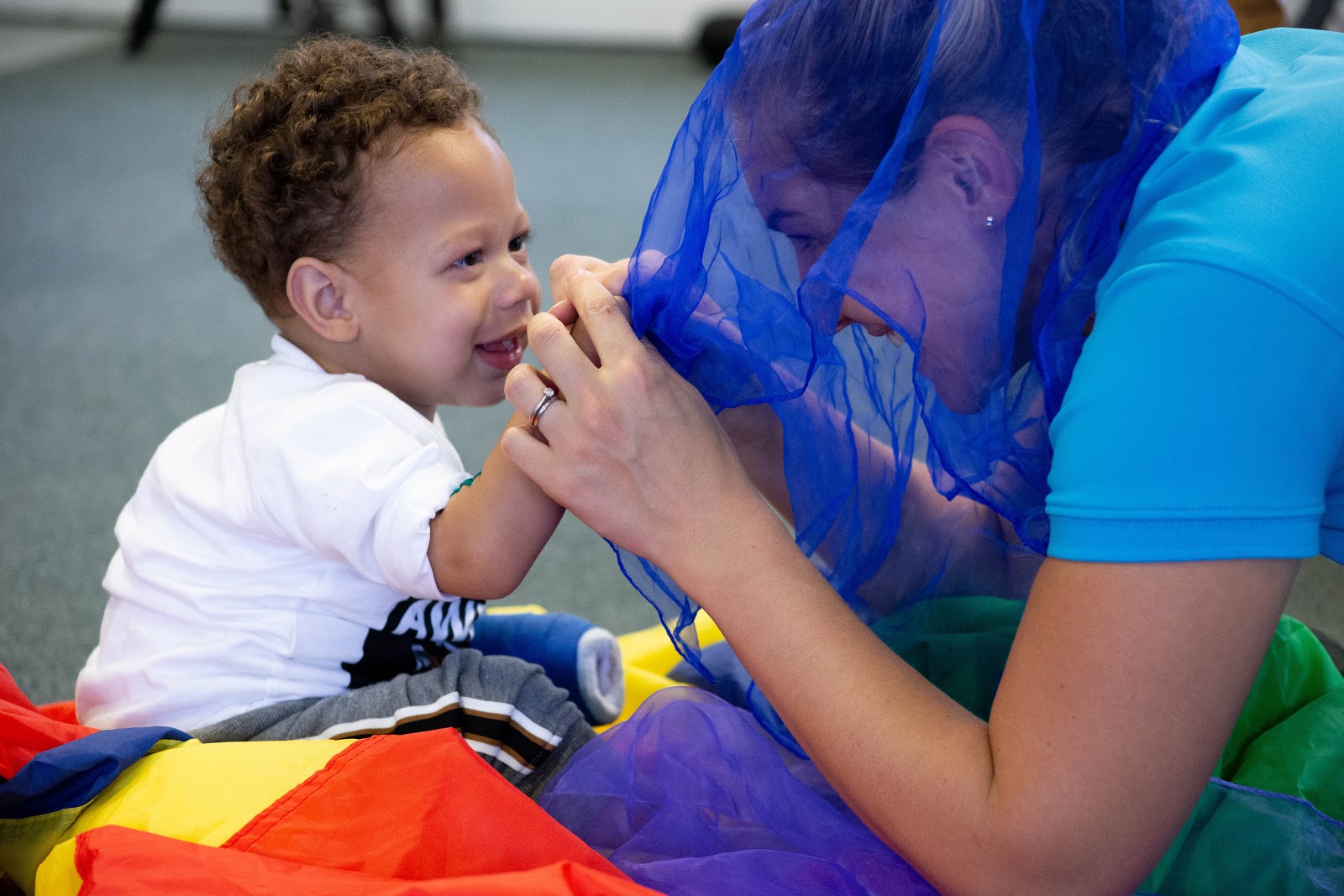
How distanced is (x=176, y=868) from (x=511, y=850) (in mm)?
212

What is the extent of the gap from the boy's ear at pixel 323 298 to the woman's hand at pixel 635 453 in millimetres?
358

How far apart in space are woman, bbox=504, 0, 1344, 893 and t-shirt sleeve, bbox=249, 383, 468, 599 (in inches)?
6.9

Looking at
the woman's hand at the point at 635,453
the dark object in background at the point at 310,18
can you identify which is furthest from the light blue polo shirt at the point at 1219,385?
the dark object in background at the point at 310,18

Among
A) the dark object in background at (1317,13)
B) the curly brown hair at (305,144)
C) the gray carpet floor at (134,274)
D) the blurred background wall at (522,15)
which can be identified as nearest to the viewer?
the curly brown hair at (305,144)

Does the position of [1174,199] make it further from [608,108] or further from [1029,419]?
[608,108]

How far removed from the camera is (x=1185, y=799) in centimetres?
67

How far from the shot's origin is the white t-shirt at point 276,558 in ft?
3.26

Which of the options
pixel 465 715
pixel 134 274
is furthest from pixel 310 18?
pixel 465 715

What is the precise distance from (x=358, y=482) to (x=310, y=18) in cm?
478

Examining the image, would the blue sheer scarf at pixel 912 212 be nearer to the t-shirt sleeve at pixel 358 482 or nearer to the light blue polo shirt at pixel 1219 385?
the light blue polo shirt at pixel 1219 385

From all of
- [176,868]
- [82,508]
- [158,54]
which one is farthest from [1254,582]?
[158,54]

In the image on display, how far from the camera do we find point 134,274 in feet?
9.57

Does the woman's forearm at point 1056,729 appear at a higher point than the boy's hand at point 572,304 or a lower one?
lower

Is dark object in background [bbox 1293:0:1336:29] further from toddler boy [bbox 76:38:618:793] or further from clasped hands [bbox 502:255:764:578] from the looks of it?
clasped hands [bbox 502:255:764:578]
